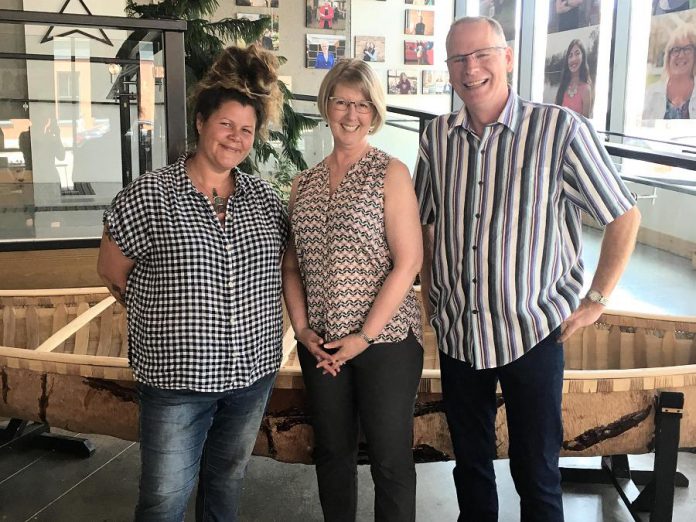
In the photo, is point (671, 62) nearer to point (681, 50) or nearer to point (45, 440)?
point (681, 50)

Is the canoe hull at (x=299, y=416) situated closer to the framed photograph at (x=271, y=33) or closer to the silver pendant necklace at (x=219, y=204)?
the silver pendant necklace at (x=219, y=204)

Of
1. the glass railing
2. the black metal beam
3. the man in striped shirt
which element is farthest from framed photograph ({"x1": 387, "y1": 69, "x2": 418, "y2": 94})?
the man in striped shirt

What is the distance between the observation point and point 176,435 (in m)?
1.68

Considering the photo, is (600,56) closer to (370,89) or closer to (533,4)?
(533,4)

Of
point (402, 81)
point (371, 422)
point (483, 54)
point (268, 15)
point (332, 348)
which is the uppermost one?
point (268, 15)

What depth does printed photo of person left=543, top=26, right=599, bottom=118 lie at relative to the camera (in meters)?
6.18

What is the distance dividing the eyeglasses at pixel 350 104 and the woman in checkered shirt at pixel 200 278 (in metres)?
0.16

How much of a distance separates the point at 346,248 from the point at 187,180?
41cm

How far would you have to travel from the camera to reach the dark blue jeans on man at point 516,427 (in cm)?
183

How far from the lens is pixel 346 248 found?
1777 millimetres

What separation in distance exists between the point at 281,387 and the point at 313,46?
767 cm

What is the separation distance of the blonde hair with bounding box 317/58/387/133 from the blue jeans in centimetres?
72

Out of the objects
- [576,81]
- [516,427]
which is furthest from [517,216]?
[576,81]

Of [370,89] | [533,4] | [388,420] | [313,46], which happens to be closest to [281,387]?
[388,420]
